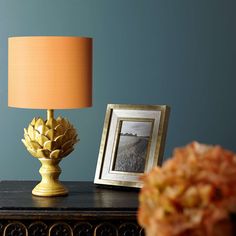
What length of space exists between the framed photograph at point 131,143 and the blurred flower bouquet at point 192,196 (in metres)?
1.44

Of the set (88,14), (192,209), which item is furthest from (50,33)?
(192,209)

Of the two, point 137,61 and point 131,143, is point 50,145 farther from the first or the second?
point 137,61

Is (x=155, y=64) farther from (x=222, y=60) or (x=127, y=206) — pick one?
(x=127, y=206)

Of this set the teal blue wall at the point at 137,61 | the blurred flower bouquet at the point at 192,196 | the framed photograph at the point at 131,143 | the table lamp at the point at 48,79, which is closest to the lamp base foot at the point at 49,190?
the table lamp at the point at 48,79

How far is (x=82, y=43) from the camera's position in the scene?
2.31 m

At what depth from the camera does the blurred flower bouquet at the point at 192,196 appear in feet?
3.21

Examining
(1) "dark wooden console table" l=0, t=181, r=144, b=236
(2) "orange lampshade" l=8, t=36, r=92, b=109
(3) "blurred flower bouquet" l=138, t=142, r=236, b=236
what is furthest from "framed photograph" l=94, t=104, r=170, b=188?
(3) "blurred flower bouquet" l=138, t=142, r=236, b=236

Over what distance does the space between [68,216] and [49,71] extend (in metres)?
0.50

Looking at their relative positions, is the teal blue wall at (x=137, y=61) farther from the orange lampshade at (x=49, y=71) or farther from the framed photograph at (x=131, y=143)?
the orange lampshade at (x=49, y=71)

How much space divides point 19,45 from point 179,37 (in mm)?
892

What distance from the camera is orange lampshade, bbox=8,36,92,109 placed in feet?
7.46

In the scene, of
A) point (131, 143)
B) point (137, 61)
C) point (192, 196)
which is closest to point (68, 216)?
point (131, 143)

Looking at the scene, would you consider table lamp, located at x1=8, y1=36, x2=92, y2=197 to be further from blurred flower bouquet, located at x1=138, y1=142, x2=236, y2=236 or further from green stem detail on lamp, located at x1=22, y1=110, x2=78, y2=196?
blurred flower bouquet, located at x1=138, y1=142, x2=236, y2=236

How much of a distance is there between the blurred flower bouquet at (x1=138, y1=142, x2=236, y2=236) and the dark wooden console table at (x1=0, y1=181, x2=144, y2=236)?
1.20m
